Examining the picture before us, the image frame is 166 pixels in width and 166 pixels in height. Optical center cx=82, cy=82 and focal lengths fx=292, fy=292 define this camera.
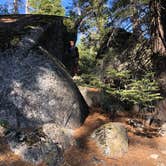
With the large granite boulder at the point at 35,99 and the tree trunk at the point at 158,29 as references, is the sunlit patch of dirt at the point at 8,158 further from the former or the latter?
the tree trunk at the point at 158,29

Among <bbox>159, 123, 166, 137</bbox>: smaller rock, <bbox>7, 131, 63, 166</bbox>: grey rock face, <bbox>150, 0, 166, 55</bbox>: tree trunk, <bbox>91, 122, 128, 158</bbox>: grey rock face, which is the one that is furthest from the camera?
<bbox>150, 0, 166, 55</bbox>: tree trunk

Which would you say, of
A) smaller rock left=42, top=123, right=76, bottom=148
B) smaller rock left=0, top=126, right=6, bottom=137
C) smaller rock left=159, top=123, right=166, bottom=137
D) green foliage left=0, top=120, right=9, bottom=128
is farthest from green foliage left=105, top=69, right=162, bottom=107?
smaller rock left=0, top=126, right=6, bottom=137

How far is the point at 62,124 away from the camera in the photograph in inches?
352

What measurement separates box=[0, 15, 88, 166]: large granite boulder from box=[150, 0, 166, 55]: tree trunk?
11.4 feet

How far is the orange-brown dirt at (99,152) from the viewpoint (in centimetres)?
737

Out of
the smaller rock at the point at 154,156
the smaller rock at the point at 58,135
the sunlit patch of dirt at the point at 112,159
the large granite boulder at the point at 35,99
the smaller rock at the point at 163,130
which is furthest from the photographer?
the smaller rock at the point at 163,130

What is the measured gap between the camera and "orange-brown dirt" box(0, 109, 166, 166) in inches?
290

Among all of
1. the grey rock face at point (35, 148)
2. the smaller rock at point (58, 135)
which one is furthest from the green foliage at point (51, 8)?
the grey rock face at point (35, 148)

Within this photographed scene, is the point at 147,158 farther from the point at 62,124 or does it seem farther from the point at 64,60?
the point at 64,60

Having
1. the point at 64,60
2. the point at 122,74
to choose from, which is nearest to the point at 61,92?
the point at 122,74

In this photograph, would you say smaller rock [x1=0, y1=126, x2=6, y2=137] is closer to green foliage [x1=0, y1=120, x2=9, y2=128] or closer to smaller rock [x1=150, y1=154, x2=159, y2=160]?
green foliage [x1=0, y1=120, x2=9, y2=128]

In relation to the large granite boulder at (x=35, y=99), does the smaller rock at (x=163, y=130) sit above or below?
below

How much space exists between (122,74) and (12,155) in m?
4.15

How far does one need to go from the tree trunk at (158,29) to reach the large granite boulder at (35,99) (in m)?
3.48
